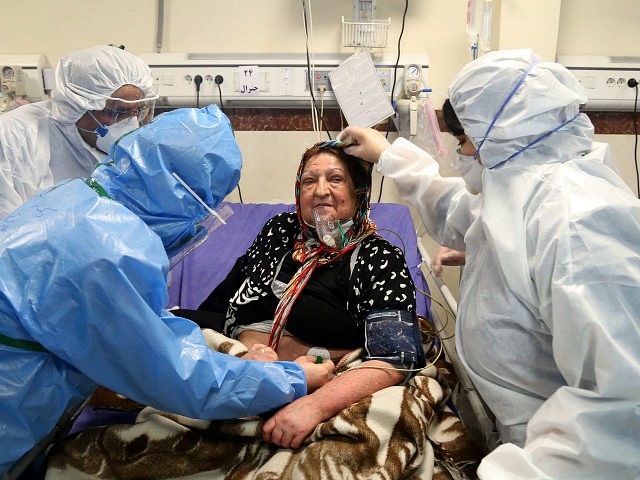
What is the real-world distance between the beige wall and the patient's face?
107 cm

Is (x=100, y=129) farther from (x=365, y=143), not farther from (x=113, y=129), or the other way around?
(x=365, y=143)

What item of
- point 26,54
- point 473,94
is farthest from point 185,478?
point 26,54

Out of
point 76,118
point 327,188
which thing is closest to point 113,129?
point 76,118

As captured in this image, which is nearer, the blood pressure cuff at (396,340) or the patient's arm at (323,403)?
the patient's arm at (323,403)

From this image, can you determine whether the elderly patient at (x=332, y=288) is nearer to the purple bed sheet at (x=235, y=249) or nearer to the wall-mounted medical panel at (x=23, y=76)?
the purple bed sheet at (x=235, y=249)

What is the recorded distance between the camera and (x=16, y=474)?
1.29 meters

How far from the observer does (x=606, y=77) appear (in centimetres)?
290

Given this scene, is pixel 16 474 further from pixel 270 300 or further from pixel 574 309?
pixel 574 309

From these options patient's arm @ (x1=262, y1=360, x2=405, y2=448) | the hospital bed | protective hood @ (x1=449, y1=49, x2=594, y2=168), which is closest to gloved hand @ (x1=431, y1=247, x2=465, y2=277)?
the hospital bed

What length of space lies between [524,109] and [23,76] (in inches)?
102

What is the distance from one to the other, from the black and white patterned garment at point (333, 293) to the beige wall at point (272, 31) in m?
1.11

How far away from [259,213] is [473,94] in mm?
1586

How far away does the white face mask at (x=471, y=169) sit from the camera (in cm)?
161

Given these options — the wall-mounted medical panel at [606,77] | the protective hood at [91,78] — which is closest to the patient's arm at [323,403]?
the protective hood at [91,78]
